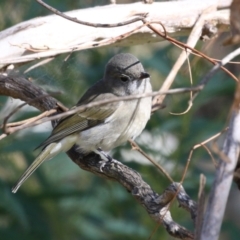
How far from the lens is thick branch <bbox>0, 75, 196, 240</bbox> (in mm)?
2344

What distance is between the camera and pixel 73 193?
15.0 feet

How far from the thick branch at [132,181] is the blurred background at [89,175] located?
2.32ft

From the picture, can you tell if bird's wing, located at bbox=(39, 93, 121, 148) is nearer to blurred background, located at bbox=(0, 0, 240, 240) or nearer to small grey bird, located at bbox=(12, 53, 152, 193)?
small grey bird, located at bbox=(12, 53, 152, 193)

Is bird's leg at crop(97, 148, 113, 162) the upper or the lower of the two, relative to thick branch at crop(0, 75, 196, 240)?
lower

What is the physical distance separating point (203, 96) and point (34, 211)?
1460 millimetres

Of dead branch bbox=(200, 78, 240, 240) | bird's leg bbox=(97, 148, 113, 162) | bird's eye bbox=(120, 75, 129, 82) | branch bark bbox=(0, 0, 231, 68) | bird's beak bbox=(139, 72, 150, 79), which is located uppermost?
dead branch bbox=(200, 78, 240, 240)

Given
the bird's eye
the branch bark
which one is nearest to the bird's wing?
the bird's eye

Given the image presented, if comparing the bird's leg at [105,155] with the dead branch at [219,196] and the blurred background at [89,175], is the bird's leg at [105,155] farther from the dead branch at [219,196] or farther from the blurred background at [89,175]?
the dead branch at [219,196]

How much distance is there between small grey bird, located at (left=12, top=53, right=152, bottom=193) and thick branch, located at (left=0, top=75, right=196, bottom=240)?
99mm

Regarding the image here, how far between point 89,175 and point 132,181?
7.53ft

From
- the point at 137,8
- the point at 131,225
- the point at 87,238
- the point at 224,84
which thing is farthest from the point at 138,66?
the point at 87,238

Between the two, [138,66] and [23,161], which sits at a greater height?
[138,66]

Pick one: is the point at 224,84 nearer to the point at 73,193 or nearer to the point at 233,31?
the point at 73,193

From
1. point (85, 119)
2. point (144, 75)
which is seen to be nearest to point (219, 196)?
point (144, 75)
